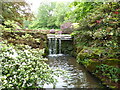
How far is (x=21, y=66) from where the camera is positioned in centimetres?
158

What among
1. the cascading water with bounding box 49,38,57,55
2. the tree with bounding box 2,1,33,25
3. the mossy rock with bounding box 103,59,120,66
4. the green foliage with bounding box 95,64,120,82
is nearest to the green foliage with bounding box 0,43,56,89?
the tree with bounding box 2,1,33,25

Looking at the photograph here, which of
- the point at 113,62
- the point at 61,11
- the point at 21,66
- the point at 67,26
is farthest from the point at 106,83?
the point at 67,26

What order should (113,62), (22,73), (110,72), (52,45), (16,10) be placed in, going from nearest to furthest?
(22,73) < (110,72) < (16,10) < (113,62) < (52,45)

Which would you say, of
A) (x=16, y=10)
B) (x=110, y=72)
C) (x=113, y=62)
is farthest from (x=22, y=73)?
(x=113, y=62)

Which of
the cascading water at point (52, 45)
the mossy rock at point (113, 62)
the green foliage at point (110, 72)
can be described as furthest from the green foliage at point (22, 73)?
the cascading water at point (52, 45)

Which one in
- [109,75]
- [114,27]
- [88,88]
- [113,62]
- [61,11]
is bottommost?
[88,88]

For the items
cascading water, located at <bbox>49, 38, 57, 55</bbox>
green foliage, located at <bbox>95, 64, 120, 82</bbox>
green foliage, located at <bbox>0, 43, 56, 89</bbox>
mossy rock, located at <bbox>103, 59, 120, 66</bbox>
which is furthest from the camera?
cascading water, located at <bbox>49, 38, 57, 55</bbox>

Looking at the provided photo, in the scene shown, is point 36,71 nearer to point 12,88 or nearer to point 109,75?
point 12,88

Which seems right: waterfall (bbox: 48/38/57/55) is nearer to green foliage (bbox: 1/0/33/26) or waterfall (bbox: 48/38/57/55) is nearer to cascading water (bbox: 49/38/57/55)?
cascading water (bbox: 49/38/57/55)

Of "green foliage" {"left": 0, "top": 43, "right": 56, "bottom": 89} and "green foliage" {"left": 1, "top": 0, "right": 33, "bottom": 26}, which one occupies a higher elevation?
"green foliage" {"left": 1, "top": 0, "right": 33, "bottom": 26}

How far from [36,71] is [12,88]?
39 cm

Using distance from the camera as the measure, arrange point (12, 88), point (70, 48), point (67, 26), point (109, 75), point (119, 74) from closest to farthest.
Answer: point (12, 88), point (119, 74), point (109, 75), point (70, 48), point (67, 26)

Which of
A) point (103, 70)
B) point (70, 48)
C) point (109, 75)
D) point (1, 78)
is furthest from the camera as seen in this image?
point (70, 48)

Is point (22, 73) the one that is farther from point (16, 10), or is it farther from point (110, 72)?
point (110, 72)
